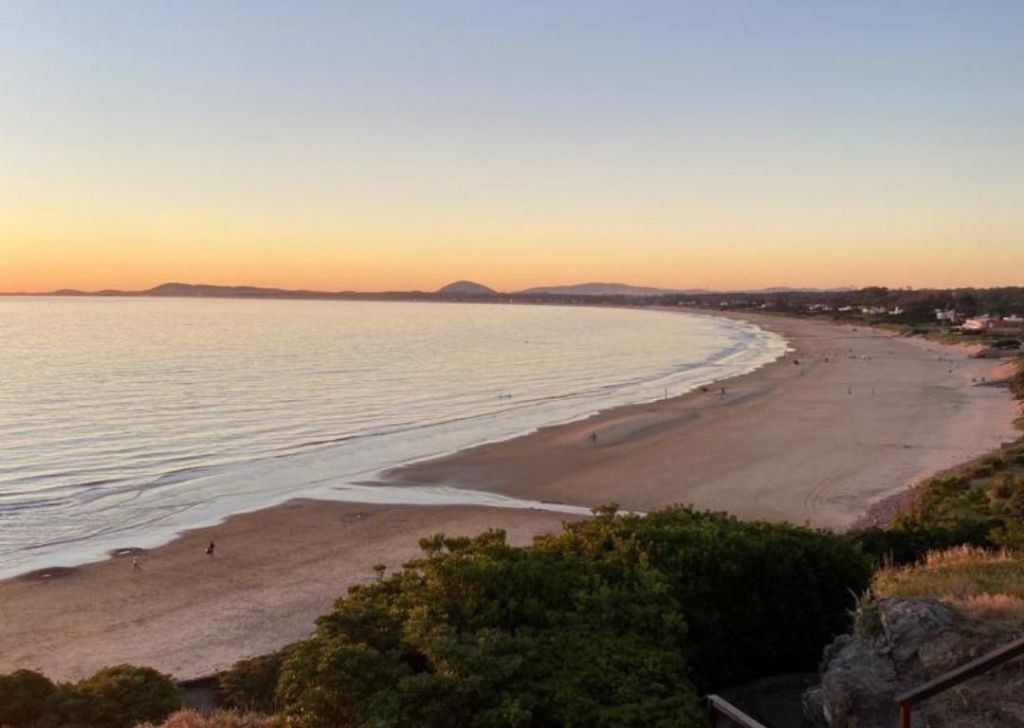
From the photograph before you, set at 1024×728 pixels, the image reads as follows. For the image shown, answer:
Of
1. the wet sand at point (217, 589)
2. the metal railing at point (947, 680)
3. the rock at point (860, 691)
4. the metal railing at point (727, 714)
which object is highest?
the metal railing at point (947, 680)

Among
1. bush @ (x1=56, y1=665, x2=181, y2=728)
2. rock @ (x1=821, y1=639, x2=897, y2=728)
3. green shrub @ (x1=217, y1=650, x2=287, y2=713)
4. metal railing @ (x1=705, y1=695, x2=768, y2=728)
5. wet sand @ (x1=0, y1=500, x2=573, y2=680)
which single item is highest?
metal railing @ (x1=705, y1=695, x2=768, y2=728)

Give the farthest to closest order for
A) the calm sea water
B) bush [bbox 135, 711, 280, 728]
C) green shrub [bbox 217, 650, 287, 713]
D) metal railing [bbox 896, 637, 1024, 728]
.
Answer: the calm sea water < green shrub [bbox 217, 650, 287, 713] < bush [bbox 135, 711, 280, 728] < metal railing [bbox 896, 637, 1024, 728]

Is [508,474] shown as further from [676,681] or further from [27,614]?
[676,681]

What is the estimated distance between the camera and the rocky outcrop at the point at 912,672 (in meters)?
6.25

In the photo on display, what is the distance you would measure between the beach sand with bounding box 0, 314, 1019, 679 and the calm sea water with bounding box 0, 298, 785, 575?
2.13 m

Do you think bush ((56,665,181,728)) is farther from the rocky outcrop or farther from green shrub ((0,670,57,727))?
the rocky outcrop

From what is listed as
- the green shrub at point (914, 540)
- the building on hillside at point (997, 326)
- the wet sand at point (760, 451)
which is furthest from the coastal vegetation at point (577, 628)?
the building on hillside at point (997, 326)

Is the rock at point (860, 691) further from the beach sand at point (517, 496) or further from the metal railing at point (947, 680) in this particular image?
the beach sand at point (517, 496)

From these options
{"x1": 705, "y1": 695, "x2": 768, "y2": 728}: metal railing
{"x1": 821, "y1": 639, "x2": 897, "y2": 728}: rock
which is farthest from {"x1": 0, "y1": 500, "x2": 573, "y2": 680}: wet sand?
{"x1": 821, "y1": 639, "x2": 897, "y2": 728}: rock

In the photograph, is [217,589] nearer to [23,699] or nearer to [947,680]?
[23,699]

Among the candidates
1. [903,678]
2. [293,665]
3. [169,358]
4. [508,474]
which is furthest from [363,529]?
[169,358]

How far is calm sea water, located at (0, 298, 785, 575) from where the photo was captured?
83.7ft

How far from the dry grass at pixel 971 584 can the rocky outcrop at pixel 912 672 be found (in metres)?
0.49

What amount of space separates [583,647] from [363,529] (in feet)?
53.1
